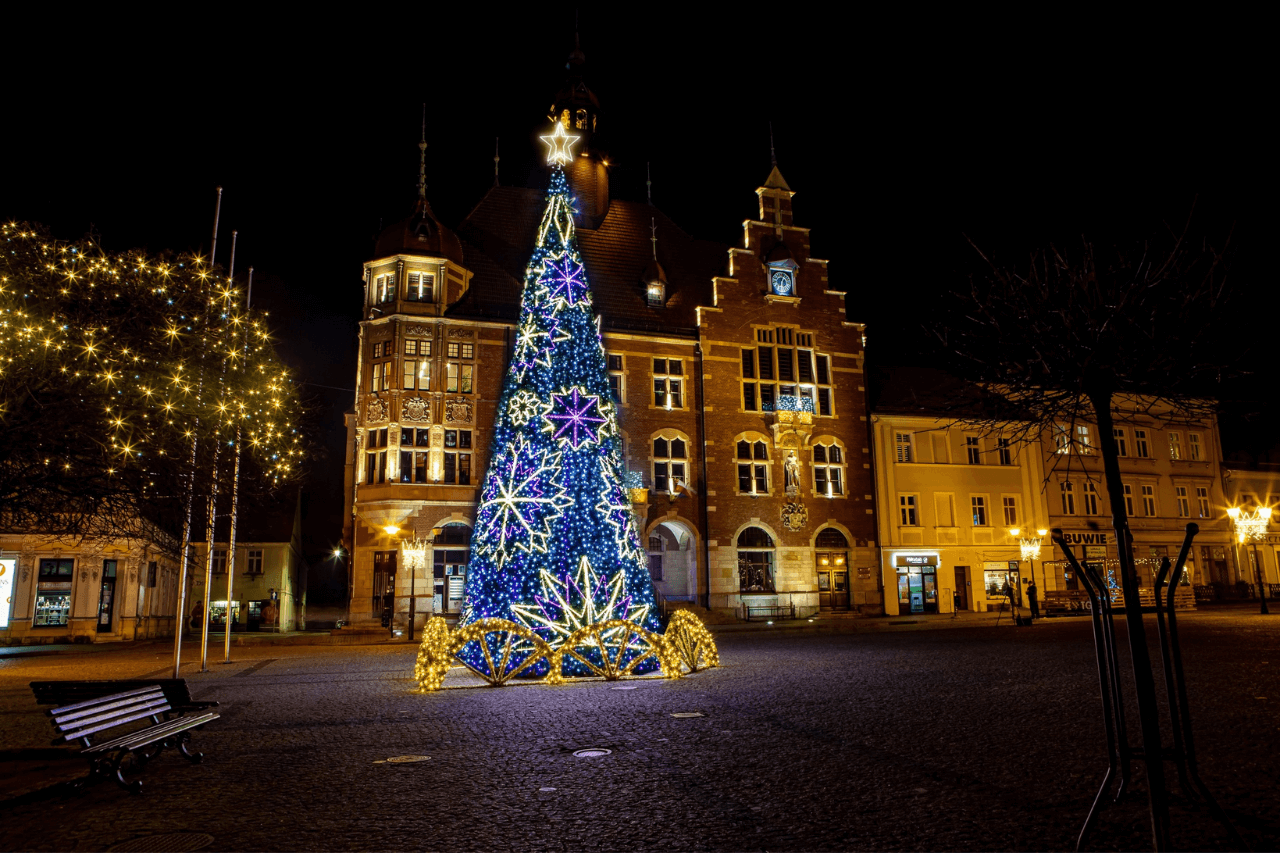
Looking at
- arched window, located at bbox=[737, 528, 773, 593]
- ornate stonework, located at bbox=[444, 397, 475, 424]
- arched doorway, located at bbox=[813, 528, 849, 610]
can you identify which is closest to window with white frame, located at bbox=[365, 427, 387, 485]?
ornate stonework, located at bbox=[444, 397, 475, 424]

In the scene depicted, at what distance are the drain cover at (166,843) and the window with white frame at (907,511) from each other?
121 feet

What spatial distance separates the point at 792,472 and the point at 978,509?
33.5ft

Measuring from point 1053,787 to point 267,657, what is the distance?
20.6m

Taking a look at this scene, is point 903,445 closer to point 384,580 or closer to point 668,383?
point 668,383

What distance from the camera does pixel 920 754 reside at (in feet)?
25.1

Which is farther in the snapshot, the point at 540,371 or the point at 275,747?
the point at 540,371

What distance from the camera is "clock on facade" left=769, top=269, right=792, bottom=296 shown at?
39469mm

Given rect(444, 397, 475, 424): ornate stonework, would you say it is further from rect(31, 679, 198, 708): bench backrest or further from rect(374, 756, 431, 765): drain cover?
rect(374, 756, 431, 765): drain cover

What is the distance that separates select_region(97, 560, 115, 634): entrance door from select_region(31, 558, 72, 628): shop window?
3.70 ft

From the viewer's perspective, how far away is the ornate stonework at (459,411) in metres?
34.3

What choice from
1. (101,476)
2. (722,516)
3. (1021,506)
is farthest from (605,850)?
(1021,506)

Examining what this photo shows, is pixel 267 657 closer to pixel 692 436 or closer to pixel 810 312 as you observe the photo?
pixel 692 436

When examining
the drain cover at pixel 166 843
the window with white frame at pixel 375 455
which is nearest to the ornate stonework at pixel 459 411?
the window with white frame at pixel 375 455

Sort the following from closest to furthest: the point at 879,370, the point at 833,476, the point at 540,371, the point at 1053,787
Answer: the point at 1053,787 → the point at 540,371 → the point at 833,476 → the point at 879,370
